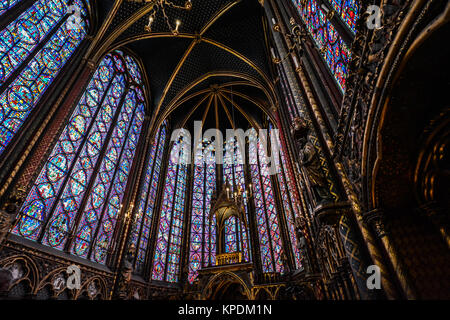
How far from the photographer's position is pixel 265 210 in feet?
46.4

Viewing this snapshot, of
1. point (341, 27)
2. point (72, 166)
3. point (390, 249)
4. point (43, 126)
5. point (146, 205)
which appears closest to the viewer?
point (390, 249)

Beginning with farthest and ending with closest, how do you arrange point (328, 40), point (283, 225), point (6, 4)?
point (283, 225) → point (6, 4) → point (328, 40)

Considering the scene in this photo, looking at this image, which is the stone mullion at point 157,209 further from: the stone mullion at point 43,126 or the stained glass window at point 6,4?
the stained glass window at point 6,4

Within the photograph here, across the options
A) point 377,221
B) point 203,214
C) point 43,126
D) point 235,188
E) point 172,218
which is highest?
point 235,188

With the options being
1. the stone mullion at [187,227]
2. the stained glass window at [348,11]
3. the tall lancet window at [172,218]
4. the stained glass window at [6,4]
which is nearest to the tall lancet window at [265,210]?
the stone mullion at [187,227]

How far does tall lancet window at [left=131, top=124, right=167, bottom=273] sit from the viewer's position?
11.4m

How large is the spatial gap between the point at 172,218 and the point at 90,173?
6.08m

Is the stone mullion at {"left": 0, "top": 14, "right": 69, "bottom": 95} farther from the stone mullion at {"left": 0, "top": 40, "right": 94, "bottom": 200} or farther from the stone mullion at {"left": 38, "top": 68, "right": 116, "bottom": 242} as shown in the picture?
the stone mullion at {"left": 38, "top": 68, "right": 116, "bottom": 242}

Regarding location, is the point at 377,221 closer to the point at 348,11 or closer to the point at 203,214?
the point at 348,11

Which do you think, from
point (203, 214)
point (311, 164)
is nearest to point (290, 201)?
point (203, 214)

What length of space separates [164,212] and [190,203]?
6.51 feet

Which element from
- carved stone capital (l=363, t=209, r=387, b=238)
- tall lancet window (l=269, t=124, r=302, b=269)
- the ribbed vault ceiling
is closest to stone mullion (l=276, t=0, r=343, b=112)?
carved stone capital (l=363, t=209, r=387, b=238)

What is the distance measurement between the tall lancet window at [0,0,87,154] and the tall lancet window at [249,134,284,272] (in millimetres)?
11761
